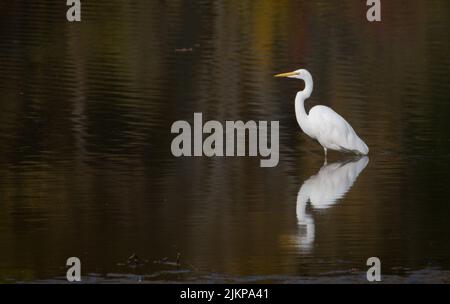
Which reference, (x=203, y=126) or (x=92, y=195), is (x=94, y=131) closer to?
(x=203, y=126)

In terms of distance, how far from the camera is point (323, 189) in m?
11.8

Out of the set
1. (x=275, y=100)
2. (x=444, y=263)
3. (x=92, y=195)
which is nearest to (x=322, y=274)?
(x=444, y=263)

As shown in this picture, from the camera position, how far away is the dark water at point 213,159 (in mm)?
9523

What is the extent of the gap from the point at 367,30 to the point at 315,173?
33.9 feet

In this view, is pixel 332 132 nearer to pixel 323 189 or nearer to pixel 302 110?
pixel 302 110

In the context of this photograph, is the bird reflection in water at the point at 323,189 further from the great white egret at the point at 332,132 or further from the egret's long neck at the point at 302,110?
the egret's long neck at the point at 302,110
